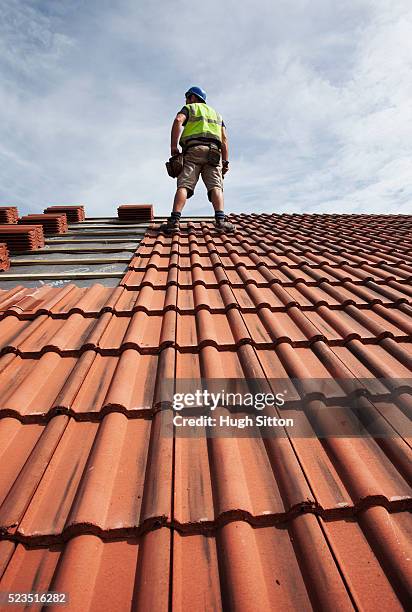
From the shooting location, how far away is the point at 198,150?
192 inches

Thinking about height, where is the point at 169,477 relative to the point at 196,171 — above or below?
below

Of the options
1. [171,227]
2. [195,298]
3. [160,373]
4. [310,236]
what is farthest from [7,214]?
[160,373]

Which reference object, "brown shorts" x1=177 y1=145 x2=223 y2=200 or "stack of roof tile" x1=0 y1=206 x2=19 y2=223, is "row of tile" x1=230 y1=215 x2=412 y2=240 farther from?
"stack of roof tile" x1=0 y1=206 x2=19 y2=223

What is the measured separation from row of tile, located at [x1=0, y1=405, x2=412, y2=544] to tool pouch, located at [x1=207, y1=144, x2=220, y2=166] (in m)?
4.30

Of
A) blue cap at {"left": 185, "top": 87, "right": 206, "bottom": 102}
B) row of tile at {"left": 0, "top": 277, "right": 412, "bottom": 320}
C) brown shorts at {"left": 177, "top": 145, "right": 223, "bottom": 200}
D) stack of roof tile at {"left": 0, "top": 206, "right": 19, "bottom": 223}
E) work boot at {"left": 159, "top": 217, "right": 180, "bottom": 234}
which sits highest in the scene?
blue cap at {"left": 185, "top": 87, "right": 206, "bottom": 102}

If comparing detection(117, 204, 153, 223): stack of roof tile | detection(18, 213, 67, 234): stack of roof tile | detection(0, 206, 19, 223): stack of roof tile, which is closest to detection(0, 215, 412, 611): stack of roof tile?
detection(18, 213, 67, 234): stack of roof tile

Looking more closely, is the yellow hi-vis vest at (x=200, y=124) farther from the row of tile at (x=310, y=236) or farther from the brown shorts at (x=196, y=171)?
the row of tile at (x=310, y=236)

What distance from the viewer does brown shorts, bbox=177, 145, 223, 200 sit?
16.0 feet

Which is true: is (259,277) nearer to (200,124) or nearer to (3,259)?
(3,259)

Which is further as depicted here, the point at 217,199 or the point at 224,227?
the point at 217,199

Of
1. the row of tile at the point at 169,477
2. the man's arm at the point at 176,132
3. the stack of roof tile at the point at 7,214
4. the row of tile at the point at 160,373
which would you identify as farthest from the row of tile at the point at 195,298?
the stack of roof tile at the point at 7,214

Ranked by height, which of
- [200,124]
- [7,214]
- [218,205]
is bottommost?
[7,214]

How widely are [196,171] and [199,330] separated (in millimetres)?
3559

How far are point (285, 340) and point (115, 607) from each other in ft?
4.83
